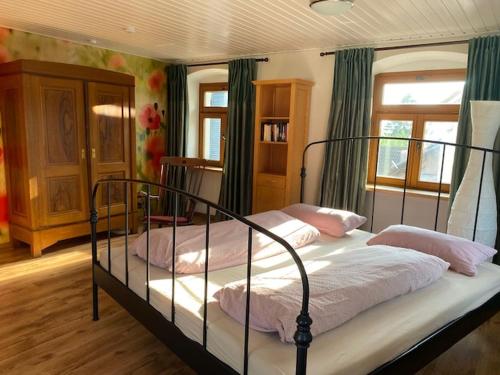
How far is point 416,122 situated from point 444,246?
1819 mm

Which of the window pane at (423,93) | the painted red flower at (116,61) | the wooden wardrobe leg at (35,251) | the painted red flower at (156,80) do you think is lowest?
the wooden wardrobe leg at (35,251)

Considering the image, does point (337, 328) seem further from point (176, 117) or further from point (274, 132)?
point (176, 117)

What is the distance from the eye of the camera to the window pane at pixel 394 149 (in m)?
3.87

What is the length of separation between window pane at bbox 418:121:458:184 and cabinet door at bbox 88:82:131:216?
303 centimetres

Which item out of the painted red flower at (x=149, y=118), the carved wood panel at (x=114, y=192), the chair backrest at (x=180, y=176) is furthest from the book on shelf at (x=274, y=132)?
the painted red flower at (x=149, y=118)

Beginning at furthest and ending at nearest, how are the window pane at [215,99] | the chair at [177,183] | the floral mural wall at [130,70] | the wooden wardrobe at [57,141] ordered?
the window pane at [215,99] → the chair at [177,183] → the floral mural wall at [130,70] → the wooden wardrobe at [57,141]

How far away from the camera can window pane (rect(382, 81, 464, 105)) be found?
11.8ft

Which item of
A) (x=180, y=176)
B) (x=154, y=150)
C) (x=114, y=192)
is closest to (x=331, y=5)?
(x=114, y=192)

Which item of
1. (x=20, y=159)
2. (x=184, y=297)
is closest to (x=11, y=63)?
(x=20, y=159)

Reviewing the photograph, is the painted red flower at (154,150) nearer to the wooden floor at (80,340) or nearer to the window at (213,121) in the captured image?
the window at (213,121)

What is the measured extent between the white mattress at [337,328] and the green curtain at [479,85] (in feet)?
3.58

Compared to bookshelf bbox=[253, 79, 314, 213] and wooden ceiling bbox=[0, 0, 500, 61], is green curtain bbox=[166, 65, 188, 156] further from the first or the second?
bookshelf bbox=[253, 79, 314, 213]

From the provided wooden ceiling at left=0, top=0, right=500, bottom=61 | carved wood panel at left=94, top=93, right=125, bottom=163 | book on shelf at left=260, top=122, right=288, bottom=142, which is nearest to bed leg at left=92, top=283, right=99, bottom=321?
carved wood panel at left=94, top=93, right=125, bottom=163

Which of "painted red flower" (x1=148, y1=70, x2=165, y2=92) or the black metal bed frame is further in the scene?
"painted red flower" (x1=148, y1=70, x2=165, y2=92)
